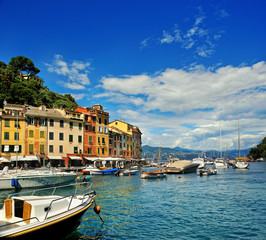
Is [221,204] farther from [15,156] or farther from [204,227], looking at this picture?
[15,156]

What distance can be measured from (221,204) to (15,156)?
41.6m

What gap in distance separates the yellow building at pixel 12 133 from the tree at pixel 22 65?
45410 millimetres

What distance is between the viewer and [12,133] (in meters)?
48.5

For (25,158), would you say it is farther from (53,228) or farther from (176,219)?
(53,228)

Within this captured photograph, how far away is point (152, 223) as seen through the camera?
16.0m

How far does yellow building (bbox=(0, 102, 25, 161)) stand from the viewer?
47.2 meters

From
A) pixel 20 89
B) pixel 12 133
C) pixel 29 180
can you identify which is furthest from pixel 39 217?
pixel 20 89

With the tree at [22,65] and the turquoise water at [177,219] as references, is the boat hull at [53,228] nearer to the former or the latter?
the turquoise water at [177,219]

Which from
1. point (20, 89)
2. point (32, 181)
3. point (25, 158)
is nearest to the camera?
point (32, 181)

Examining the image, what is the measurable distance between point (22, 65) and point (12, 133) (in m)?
54.7

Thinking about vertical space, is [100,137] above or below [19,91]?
below

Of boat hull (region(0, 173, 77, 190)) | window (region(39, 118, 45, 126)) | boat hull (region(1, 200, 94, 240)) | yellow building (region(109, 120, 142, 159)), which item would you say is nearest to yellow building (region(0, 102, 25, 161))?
window (region(39, 118, 45, 126))

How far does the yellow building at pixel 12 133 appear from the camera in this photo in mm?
47231

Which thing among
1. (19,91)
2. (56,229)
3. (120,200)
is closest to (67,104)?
(19,91)
